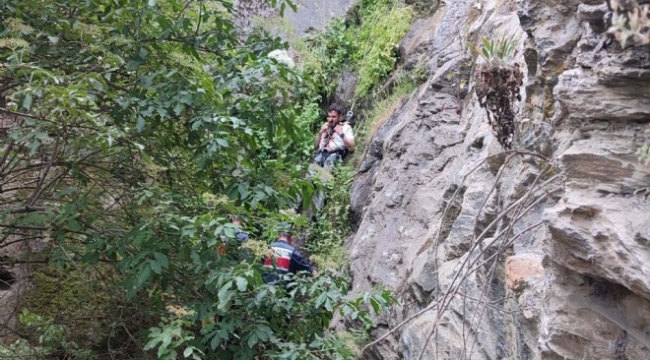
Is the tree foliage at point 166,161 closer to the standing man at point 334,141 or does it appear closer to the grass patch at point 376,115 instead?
the grass patch at point 376,115

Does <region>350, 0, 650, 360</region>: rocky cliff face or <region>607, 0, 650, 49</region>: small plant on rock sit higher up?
<region>607, 0, 650, 49</region>: small plant on rock

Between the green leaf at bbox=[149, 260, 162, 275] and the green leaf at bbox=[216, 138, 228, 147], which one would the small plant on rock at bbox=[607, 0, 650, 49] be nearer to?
the green leaf at bbox=[216, 138, 228, 147]

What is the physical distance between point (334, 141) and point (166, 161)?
18.5ft

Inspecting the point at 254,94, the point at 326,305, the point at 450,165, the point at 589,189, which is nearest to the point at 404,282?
the point at 450,165

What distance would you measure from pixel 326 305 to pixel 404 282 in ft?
6.81

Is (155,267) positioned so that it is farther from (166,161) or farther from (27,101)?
(166,161)

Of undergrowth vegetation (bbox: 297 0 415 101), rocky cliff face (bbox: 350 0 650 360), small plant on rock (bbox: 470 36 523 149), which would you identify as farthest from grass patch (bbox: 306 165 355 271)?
small plant on rock (bbox: 470 36 523 149)

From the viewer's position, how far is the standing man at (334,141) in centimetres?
1046

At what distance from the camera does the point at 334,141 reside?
10539mm

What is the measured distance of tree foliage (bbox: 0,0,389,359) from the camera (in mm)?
4129

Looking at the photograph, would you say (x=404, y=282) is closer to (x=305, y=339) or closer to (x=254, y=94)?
(x=305, y=339)

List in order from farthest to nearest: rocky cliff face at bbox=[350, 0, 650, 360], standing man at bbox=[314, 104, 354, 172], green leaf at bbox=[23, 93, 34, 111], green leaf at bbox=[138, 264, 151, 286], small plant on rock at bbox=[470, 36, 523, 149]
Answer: standing man at bbox=[314, 104, 354, 172] < green leaf at bbox=[138, 264, 151, 286] < small plant on rock at bbox=[470, 36, 523, 149] < green leaf at bbox=[23, 93, 34, 111] < rocky cliff face at bbox=[350, 0, 650, 360]

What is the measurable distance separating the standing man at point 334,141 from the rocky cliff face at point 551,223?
150 inches

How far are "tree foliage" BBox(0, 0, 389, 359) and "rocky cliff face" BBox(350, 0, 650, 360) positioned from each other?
0.89 m
